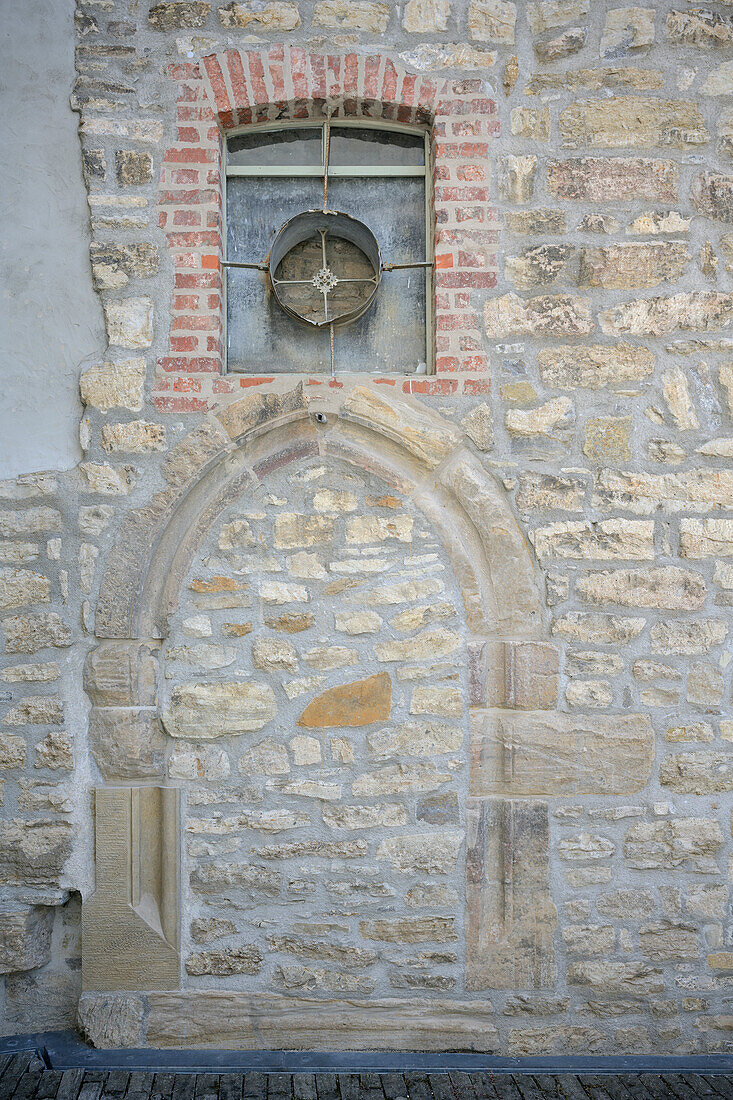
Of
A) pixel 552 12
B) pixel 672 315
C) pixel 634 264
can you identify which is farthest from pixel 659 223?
pixel 552 12

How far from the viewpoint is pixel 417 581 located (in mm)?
3154

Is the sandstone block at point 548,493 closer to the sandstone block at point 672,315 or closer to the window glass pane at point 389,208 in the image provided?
the sandstone block at point 672,315

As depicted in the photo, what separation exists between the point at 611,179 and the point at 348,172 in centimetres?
105

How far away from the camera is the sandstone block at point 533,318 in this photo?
3.18 m

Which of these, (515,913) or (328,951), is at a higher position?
(515,913)

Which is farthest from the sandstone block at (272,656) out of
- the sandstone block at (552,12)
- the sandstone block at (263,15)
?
the sandstone block at (552,12)

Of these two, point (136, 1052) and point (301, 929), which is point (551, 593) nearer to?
point (301, 929)

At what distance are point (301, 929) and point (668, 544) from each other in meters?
2.00

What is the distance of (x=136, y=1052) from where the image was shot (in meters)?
3.01

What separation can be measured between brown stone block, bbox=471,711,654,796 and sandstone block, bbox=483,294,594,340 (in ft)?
4.80

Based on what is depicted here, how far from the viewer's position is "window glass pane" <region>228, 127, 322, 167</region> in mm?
3383

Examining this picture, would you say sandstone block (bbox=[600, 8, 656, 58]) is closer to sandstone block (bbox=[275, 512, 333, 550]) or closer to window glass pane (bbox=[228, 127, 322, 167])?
window glass pane (bbox=[228, 127, 322, 167])

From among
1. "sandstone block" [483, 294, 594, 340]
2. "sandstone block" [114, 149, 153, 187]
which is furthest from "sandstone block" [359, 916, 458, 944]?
"sandstone block" [114, 149, 153, 187]

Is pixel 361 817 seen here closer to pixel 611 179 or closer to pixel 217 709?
pixel 217 709
